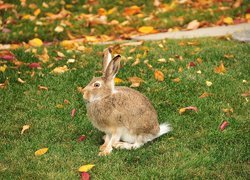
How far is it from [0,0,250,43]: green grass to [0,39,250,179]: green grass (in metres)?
1.41

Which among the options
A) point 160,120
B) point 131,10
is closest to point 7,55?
point 160,120

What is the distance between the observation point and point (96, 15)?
35.1ft

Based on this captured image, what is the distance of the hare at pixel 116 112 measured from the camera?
502 centimetres

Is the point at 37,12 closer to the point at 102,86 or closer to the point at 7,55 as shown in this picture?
the point at 7,55

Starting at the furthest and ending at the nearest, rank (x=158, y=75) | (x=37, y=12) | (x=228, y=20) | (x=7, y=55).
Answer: (x=37, y=12), (x=228, y=20), (x=7, y=55), (x=158, y=75)

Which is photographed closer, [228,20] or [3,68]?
[3,68]

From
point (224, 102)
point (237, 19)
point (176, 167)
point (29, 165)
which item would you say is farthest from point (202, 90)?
point (237, 19)

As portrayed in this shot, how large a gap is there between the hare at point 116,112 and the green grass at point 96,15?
4.43 meters

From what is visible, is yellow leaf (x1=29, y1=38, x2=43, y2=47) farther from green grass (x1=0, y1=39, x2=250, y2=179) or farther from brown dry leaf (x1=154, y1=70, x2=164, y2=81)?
brown dry leaf (x1=154, y1=70, x2=164, y2=81)

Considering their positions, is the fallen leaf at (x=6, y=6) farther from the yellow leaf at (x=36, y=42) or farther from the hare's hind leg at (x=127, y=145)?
the hare's hind leg at (x=127, y=145)

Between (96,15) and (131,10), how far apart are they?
76cm

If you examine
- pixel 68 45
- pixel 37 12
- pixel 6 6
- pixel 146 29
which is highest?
pixel 68 45

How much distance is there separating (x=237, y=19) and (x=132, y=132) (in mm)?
5739

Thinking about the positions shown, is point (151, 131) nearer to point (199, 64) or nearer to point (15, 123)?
point (15, 123)
